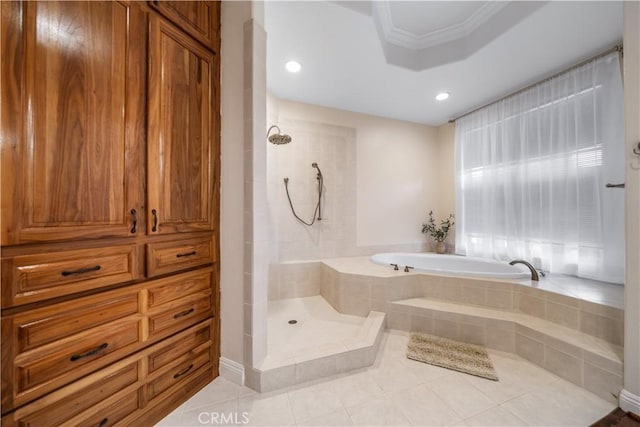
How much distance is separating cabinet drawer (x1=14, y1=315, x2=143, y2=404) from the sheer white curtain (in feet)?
11.3

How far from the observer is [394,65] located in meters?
2.21

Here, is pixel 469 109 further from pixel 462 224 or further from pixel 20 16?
pixel 20 16

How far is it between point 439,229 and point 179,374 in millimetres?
3521

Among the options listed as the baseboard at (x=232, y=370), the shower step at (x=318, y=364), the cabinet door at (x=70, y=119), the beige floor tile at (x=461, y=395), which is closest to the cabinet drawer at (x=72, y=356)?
the cabinet door at (x=70, y=119)

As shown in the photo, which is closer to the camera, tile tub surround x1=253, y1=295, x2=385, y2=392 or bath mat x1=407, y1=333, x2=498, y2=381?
tile tub surround x1=253, y1=295, x2=385, y2=392

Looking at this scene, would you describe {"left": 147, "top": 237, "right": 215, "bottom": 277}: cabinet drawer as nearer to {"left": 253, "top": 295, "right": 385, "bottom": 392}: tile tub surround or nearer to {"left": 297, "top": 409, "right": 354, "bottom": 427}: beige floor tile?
{"left": 253, "top": 295, "right": 385, "bottom": 392}: tile tub surround

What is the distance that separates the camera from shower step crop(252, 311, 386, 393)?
1.38 meters

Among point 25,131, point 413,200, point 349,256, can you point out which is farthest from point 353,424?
point 413,200

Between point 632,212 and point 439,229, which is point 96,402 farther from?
point 439,229

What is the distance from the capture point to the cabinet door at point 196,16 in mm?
1202

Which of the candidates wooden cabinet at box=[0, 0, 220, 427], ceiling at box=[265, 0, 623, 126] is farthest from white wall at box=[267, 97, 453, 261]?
wooden cabinet at box=[0, 0, 220, 427]

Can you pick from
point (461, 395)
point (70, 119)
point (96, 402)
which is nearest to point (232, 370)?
point (96, 402)

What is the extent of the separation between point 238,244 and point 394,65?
215cm

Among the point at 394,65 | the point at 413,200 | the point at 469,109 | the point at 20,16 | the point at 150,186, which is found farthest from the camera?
the point at 413,200
